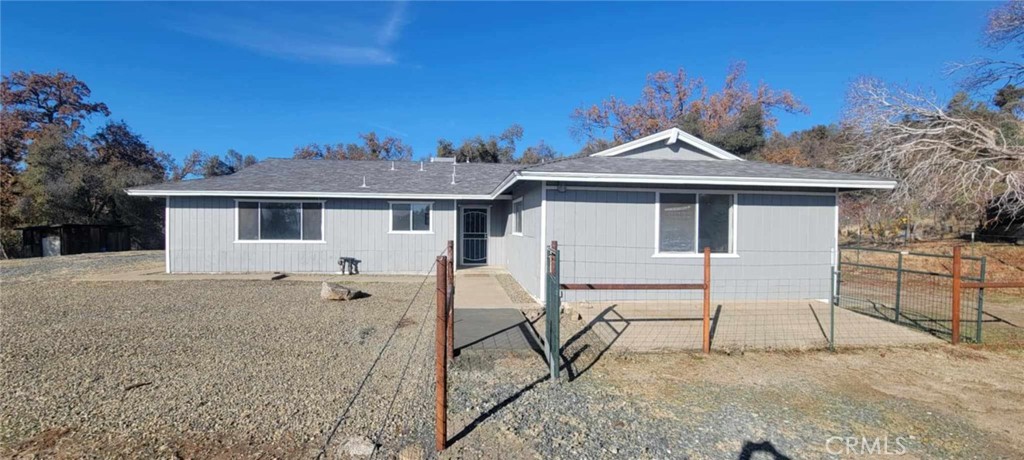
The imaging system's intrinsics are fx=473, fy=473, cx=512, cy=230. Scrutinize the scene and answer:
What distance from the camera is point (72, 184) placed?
885 inches

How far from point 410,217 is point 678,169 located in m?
7.37

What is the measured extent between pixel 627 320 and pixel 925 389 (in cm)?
339

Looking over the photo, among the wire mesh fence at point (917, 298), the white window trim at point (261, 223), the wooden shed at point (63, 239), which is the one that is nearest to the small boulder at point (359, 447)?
the wire mesh fence at point (917, 298)

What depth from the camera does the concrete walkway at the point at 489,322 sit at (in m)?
5.73

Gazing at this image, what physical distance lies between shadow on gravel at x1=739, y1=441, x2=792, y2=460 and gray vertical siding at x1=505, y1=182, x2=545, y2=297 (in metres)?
5.12

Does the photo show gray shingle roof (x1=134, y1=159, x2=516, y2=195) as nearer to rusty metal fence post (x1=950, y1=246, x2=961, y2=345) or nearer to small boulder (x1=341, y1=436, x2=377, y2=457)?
rusty metal fence post (x1=950, y1=246, x2=961, y2=345)

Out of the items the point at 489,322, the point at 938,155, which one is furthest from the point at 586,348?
the point at 938,155

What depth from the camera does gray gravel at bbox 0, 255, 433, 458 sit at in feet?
Result: 10.7

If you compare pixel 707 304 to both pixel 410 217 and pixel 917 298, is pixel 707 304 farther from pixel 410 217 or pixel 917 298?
pixel 410 217

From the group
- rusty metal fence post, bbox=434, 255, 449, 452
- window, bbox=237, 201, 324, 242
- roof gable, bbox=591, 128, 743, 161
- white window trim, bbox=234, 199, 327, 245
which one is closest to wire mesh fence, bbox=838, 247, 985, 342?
roof gable, bbox=591, 128, 743, 161

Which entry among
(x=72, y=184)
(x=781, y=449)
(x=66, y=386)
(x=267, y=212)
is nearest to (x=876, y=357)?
(x=781, y=449)

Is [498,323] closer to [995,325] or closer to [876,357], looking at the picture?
[876,357]

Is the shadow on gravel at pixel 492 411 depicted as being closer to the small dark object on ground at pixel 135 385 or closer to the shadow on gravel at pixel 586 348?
the shadow on gravel at pixel 586 348

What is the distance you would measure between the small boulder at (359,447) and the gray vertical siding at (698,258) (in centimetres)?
528
